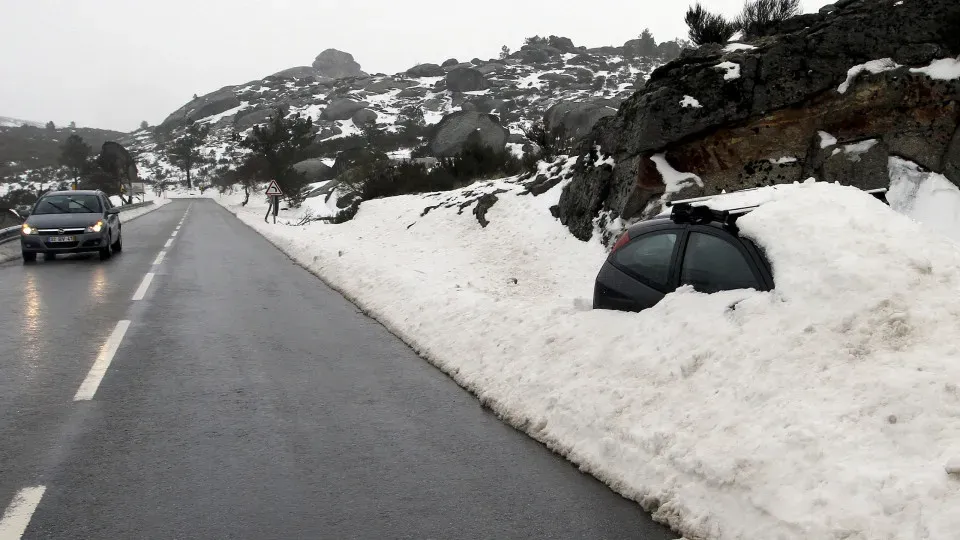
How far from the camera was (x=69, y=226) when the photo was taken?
16.3 metres

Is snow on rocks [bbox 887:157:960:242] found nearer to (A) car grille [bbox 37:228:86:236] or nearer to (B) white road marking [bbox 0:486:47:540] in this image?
(B) white road marking [bbox 0:486:47:540]

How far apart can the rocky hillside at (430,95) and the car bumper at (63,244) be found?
4889 cm

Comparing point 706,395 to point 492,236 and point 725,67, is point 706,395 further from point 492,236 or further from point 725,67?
point 492,236

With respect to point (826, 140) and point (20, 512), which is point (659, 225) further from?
point (826, 140)

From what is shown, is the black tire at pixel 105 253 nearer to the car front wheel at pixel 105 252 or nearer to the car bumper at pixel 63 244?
the car front wheel at pixel 105 252

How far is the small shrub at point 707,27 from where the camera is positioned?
1722cm

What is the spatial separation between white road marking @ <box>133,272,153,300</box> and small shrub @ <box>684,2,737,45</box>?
1433 centimetres

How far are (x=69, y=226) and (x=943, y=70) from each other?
18.6 meters

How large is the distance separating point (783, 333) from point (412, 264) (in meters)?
10.8

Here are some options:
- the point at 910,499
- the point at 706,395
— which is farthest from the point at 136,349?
the point at 910,499

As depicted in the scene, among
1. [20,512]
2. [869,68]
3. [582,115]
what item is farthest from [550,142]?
[582,115]

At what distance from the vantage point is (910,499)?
10.5ft

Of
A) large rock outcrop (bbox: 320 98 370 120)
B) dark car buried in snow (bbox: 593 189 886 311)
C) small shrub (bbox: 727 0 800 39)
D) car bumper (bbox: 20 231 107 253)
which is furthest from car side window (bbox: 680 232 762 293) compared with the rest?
large rock outcrop (bbox: 320 98 370 120)

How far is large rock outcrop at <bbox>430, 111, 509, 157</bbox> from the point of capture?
5078 centimetres
